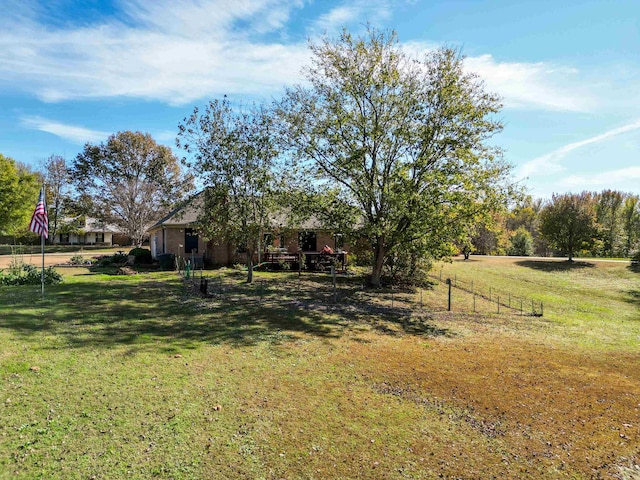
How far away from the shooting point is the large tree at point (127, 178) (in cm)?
4203

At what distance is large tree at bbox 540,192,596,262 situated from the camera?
3378 cm

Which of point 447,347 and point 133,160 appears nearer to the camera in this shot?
point 447,347

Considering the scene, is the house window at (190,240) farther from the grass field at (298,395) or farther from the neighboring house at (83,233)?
the neighboring house at (83,233)

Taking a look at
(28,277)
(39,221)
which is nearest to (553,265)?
(39,221)

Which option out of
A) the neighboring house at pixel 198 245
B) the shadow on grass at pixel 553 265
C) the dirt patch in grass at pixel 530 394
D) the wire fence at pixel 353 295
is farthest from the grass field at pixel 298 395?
the shadow on grass at pixel 553 265

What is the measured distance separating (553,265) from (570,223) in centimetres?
426

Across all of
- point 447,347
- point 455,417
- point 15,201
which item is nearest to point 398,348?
point 447,347

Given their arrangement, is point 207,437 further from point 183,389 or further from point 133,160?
point 133,160

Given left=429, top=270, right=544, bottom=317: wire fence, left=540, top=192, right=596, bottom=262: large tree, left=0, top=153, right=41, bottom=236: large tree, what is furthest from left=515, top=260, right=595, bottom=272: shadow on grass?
left=0, top=153, right=41, bottom=236: large tree

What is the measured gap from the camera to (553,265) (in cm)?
3334

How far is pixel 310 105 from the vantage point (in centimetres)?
1723

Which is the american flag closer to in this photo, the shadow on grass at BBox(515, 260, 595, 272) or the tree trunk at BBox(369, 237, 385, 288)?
the tree trunk at BBox(369, 237, 385, 288)

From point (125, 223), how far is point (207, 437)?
43.6 meters

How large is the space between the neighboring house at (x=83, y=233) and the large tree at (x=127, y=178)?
10.1 m
